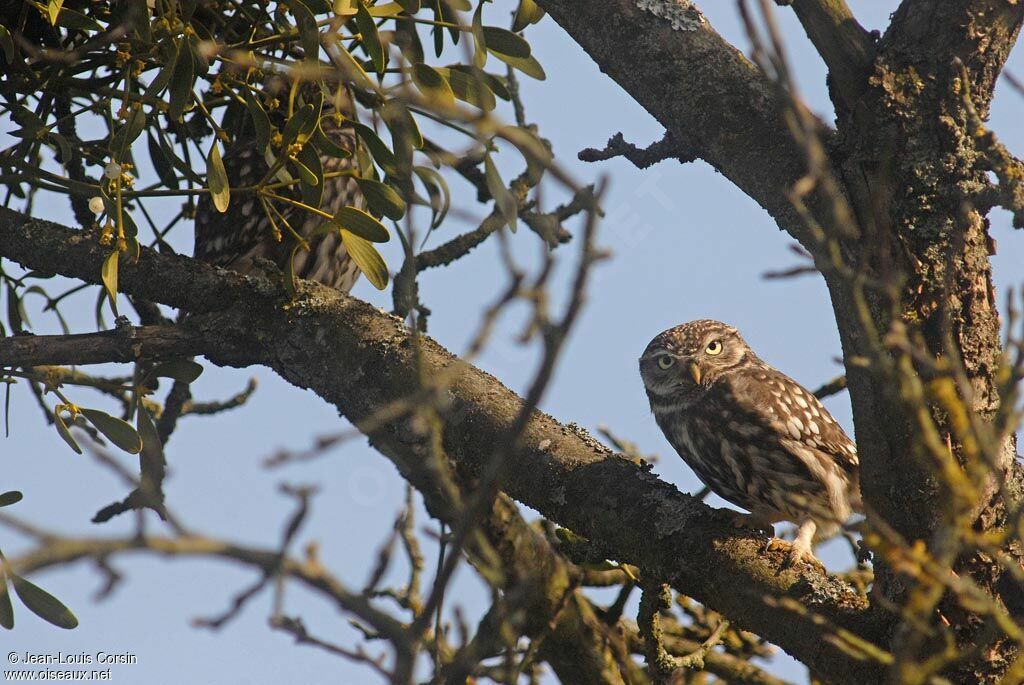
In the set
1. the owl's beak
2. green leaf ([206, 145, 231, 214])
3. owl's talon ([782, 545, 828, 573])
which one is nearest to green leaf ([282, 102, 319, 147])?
green leaf ([206, 145, 231, 214])

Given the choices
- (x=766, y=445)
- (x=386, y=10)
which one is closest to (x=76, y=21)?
(x=386, y=10)

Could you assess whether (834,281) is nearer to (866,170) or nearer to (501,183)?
(866,170)

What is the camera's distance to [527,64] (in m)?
2.57

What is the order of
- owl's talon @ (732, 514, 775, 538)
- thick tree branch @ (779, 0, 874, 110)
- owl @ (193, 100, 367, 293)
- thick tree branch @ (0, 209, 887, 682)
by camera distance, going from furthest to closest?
owl @ (193, 100, 367, 293) < owl's talon @ (732, 514, 775, 538) < thick tree branch @ (0, 209, 887, 682) < thick tree branch @ (779, 0, 874, 110)

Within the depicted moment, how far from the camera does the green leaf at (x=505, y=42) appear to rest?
99.1 inches

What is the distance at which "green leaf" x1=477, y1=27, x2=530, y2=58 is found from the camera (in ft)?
8.26

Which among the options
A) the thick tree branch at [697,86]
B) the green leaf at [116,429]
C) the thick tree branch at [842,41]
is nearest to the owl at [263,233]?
the green leaf at [116,429]

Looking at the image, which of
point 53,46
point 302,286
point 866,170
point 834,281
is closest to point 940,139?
point 866,170

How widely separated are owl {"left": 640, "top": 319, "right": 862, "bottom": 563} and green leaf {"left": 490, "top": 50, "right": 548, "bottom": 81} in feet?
3.82

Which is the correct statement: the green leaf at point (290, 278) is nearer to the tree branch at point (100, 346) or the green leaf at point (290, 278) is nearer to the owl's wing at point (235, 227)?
the tree branch at point (100, 346)

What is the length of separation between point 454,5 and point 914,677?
1.56 metres

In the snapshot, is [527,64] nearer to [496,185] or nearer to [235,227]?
[496,185]

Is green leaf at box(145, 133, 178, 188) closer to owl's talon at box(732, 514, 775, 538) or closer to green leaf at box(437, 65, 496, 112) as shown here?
green leaf at box(437, 65, 496, 112)

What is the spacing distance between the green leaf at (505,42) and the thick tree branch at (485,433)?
0.66m
